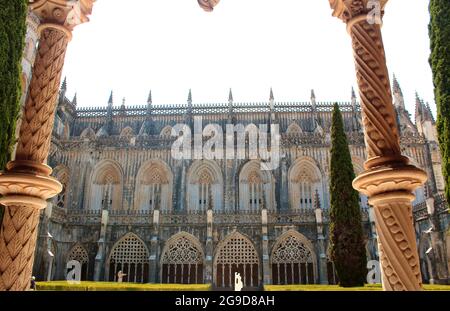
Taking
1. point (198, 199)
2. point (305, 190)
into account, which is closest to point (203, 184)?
point (198, 199)

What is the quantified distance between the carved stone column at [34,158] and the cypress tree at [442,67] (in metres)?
6.55

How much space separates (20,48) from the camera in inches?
293

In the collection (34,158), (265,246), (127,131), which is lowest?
(34,158)

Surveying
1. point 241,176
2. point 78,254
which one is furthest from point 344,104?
point 78,254

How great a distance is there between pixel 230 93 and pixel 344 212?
60.1 ft

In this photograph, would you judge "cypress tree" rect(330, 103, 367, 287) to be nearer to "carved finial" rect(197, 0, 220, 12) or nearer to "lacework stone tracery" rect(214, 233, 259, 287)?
"lacework stone tracery" rect(214, 233, 259, 287)

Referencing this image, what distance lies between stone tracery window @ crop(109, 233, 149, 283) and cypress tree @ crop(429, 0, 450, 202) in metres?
19.0

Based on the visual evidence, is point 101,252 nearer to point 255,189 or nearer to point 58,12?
point 255,189

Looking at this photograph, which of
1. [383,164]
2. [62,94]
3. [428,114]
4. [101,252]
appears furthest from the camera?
[62,94]

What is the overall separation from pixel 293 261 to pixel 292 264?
18 centimetres

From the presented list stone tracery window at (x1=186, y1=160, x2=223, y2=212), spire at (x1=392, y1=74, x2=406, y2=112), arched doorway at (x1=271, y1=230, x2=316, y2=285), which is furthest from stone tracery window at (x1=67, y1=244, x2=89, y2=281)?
spire at (x1=392, y1=74, x2=406, y2=112)

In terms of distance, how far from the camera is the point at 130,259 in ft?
77.4

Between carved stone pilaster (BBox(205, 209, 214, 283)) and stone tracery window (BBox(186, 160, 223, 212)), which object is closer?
carved stone pilaster (BBox(205, 209, 214, 283))

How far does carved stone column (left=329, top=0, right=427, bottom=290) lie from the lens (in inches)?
142
